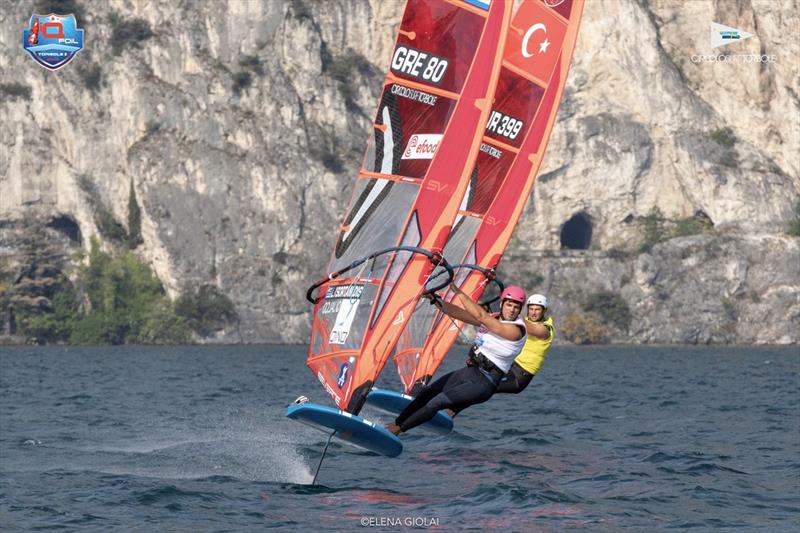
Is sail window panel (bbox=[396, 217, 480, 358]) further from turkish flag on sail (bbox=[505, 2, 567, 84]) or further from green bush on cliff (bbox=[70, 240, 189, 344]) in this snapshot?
green bush on cliff (bbox=[70, 240, 189, 344])

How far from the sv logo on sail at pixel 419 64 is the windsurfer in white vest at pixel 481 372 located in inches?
167

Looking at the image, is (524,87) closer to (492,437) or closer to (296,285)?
(492,437)

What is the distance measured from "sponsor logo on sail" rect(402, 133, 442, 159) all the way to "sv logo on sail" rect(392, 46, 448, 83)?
740 mm

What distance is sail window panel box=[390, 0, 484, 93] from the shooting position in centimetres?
1744

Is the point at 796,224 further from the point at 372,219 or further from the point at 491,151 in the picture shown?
the point at 372,219

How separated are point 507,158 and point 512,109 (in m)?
0.83

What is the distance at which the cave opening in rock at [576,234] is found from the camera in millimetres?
94562

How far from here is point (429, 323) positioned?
2073cm

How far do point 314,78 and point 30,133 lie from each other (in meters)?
19.1

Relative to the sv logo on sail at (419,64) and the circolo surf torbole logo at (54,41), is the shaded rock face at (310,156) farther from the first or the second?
the sv logo on sail at (419,64)

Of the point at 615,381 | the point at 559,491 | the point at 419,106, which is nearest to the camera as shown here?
the point at 559,491

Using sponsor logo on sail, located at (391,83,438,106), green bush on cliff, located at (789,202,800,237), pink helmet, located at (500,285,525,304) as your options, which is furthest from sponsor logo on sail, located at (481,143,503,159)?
Answer: green bush on cliff, located at (789,202,800,237)

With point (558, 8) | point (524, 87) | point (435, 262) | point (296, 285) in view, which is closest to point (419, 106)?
point (435, 262)

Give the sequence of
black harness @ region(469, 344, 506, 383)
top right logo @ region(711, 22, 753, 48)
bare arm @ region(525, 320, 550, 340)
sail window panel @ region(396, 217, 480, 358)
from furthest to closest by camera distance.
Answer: top right logo @ region(711, 22, 753, 48), sail window panel @ region(396, 217, 480, 358), bare arm @ region(525, 320, 550, 340), black harness @ region(469, 344, 506, 383)
